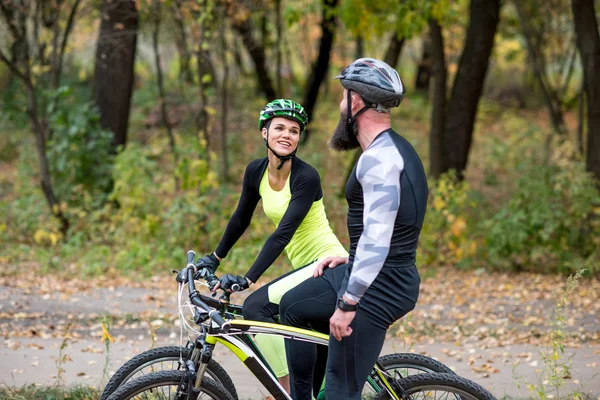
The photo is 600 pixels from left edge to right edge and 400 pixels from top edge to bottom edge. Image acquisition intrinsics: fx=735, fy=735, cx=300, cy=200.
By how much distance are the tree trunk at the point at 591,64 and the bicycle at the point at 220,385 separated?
749 cm

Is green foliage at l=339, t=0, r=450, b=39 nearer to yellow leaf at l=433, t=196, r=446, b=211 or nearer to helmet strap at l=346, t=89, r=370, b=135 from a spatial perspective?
yellow leaf at l=433, t=196, r=446, b=211

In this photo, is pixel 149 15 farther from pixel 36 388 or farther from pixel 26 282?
pixel 36 388

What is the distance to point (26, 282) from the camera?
9383mm

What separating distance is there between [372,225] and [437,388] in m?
0.96

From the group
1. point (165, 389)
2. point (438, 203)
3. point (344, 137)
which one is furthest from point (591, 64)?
point (165, 389)

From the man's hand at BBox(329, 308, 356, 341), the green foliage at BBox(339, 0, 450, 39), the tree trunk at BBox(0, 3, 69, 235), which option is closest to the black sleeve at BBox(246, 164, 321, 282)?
the man's hand at BBox(329, 308, 356, 341)

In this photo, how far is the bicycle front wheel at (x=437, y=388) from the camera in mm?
3445

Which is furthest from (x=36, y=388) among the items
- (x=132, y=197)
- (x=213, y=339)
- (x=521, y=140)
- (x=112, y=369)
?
(x=521, y=140)

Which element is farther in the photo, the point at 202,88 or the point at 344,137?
the point at 202,88

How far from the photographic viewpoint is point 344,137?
11.1 feet

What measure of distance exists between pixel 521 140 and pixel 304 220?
1642 cm

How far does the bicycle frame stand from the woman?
0.20m

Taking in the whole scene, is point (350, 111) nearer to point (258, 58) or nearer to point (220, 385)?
point (220, 385)

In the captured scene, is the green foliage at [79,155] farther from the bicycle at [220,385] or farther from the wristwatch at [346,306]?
the wristwatch at [346,306]
